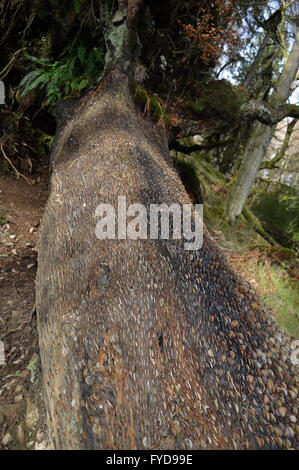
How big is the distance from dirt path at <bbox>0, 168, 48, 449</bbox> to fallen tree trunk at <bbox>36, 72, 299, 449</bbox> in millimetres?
268

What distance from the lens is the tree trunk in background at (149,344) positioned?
1.10 m

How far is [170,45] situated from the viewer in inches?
165

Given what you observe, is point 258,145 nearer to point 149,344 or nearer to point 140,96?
point 140,96

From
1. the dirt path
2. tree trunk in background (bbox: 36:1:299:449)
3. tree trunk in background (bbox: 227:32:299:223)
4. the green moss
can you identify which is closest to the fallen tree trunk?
tree trunk in background (bbox: 36:1:299:449)

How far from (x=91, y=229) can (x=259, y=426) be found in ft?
4.55

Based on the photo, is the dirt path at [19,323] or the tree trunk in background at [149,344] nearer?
the tree trunk in background at [149,344]

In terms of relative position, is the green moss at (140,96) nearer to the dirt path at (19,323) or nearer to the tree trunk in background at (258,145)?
the dirt path at (19,323)

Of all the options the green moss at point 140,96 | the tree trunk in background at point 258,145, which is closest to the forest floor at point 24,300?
the tree trunk in background at point 258,145

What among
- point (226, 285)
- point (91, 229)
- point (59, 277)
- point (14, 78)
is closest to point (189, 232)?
point (226, 285)

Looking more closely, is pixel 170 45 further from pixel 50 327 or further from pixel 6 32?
pixel 50 327

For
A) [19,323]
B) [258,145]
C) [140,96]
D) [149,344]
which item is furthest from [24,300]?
[258,145]

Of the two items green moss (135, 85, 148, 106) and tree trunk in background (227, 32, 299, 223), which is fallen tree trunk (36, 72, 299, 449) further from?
tree trunk in background (227, 32, 299, 223)

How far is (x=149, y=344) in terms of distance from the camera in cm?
130

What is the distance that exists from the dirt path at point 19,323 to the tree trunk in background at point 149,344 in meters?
0.26
